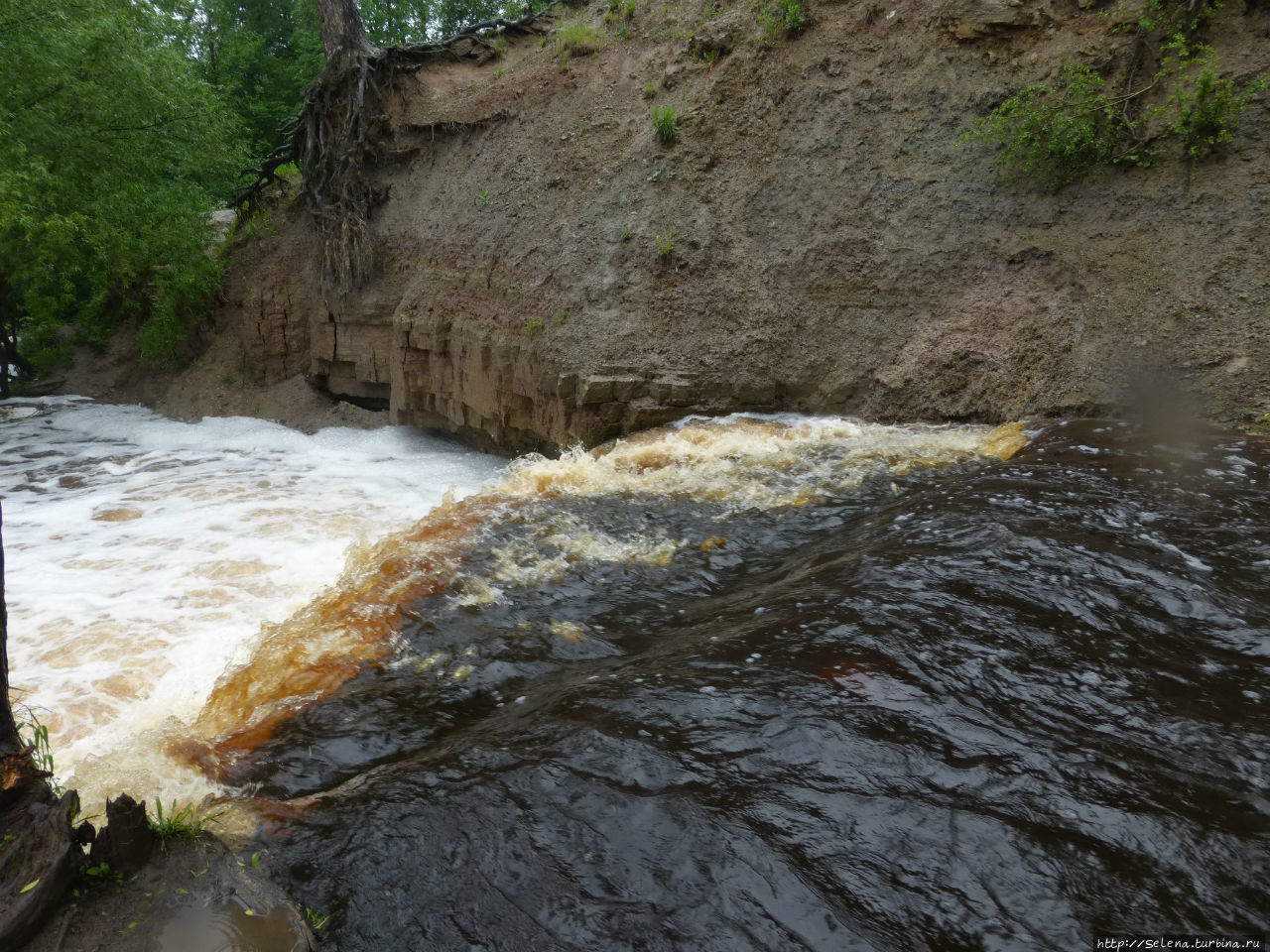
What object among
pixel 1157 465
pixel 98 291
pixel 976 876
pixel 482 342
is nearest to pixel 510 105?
pixel 482 342

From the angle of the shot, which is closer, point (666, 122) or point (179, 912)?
point (179, 912)

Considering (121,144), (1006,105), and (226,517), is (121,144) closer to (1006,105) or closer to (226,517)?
(226,517)

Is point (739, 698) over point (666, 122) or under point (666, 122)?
under

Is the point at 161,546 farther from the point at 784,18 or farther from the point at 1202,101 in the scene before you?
the point at 1202,101

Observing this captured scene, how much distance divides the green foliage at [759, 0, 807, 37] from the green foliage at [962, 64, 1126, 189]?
292 cm

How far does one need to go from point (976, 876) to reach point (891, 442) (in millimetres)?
5239

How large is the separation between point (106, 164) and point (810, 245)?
11.7 meters

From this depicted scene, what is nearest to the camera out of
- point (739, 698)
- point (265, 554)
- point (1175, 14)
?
point (739, 698)

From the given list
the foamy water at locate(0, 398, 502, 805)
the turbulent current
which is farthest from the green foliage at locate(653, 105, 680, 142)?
the turbulent current

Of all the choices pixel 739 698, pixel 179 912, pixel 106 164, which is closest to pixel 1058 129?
pixel 739 698

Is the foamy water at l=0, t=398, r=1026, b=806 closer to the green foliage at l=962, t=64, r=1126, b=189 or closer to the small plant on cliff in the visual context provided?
Answer: the small plant on cliff

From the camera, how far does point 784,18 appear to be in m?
9.84

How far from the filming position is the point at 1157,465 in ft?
17.7

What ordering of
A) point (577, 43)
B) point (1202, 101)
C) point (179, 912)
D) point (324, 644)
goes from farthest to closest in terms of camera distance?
point (577, 43)
point (1202, 101)
point (324, 644)
point (179, 912)
